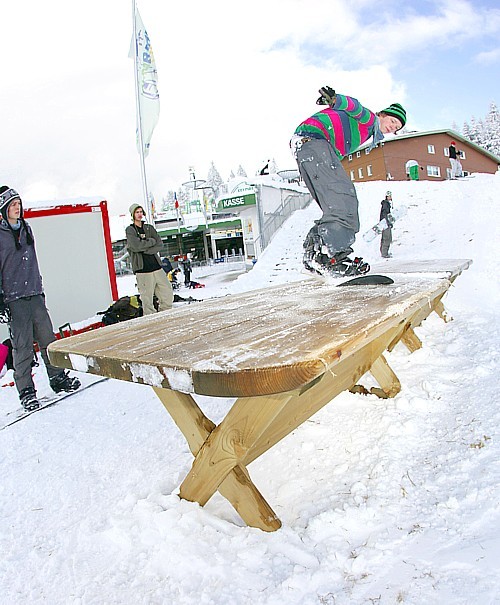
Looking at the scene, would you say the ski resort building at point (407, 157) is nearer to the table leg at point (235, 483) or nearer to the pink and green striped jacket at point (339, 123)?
the pink and green striped jacket at point (339, 123)

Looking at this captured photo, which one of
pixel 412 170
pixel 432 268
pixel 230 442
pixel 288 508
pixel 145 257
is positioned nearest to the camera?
pixel 230 442

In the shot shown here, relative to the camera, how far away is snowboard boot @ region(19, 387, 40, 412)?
324cm

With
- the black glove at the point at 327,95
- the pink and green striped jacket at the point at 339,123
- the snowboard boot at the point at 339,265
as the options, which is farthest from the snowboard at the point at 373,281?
the black glove at the point at 327,95

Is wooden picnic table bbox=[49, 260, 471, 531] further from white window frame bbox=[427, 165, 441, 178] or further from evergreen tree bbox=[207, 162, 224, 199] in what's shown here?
evergreen tree bbox=[207, 162, 224, 199]

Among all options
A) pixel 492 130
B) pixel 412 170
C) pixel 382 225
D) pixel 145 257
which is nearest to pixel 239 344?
pixel 145 257

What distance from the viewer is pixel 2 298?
3295 millimetres

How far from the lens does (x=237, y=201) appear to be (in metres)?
19.4

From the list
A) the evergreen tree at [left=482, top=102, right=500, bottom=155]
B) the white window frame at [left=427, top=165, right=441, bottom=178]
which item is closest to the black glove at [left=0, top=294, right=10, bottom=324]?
the white window frame at [left=427, top=165, right=441, bottom=178]

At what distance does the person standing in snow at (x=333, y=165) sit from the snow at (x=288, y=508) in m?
1.13

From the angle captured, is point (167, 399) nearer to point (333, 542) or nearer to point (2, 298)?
point (333, 542)

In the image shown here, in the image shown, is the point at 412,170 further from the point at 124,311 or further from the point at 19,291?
the point at 19,291

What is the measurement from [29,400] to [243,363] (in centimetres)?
284

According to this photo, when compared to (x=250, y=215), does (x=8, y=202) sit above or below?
below

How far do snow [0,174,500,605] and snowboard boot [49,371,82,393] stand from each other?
53cm
